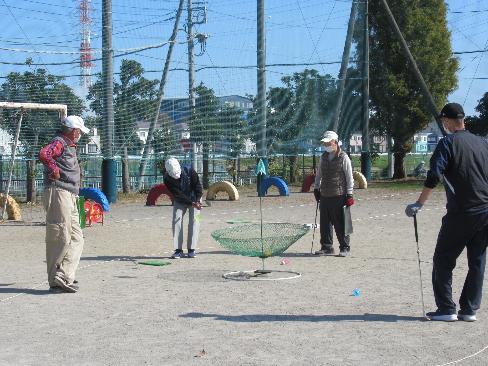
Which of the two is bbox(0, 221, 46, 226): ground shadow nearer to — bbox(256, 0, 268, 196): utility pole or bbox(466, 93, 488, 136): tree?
bbox(256, 0, 268, 196): utility pole

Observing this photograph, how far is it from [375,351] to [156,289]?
3.82 meters

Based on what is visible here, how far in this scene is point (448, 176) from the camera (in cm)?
788

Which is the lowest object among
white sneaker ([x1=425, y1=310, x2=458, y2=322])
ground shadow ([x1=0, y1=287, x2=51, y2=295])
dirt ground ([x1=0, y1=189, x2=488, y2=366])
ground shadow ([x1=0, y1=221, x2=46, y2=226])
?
ground shadow ([x1=0, y1=287, x2=51, y2=295])

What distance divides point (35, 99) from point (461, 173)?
20.6m

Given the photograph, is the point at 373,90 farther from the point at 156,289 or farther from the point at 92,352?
→ the point at 92,352

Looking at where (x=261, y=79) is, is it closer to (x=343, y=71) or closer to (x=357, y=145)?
(x=343, y=71)

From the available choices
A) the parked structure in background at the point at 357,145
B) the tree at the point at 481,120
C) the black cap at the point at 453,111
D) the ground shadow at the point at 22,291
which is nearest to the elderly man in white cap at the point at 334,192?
the ground shadow at the point at 22,291

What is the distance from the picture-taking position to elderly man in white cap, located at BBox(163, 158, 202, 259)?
13.0 m

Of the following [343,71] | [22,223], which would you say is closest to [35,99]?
[22,223]

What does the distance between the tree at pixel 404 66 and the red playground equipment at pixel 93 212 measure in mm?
25664

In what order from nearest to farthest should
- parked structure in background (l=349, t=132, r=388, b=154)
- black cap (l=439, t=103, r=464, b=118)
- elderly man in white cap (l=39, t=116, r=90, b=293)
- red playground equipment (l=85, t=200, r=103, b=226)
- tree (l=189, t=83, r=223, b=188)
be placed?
black cap (l=439, t=103, r=464, b=118)
elderly man in white cap (l=39, t=116, r=90, b=293)
red playground equipment (l=85, t=200, r=103, b=226)
tree (l=189, t=83, r=223, b=188)
parked structure in background (l=349, t=132, r=388, b=154)

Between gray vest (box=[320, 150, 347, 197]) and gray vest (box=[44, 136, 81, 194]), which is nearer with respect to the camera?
gray vest (box=[44, 136, 81, 194])

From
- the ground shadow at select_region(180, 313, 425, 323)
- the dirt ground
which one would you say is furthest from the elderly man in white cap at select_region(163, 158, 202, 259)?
the ground shadow at select_region(180, 313, 425, 323)

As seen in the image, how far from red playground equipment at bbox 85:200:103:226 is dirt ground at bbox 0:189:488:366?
3.41m
